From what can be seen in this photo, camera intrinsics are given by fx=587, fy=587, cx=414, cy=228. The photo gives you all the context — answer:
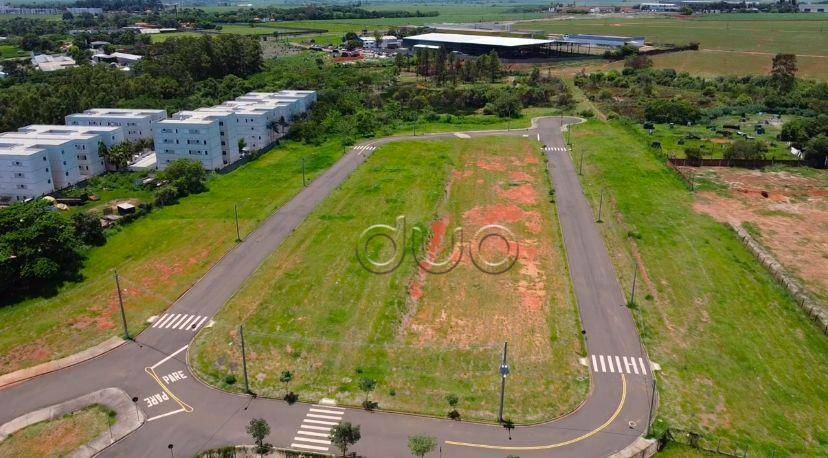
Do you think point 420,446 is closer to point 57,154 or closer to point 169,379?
point 169,379

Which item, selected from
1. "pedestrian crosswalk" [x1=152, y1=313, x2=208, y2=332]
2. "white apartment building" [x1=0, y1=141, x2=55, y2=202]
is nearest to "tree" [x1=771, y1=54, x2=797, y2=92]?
"pedestrian crosswalk" [x1=152, y1=313, x2=208, y2=332]

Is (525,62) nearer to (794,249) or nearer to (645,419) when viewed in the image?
(794,249)

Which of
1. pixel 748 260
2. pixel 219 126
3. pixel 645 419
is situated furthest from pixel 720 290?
pixel 219 126

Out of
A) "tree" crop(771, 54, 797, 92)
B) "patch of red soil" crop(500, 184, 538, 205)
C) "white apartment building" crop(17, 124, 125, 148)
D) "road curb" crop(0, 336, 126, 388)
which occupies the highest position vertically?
"tree" crop(771, 54, 797, 92)

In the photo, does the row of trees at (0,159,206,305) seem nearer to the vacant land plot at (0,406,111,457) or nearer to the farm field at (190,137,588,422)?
the farm field at (190,137,588,422)

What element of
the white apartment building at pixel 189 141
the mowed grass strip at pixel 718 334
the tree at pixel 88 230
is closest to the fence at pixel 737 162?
the mowed grass strip at pixel 718 334

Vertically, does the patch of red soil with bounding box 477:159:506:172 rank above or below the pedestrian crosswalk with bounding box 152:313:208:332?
above
